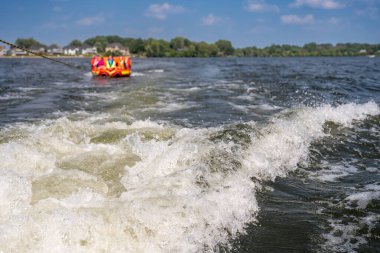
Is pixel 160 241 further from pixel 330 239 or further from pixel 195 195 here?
pixel 330 239

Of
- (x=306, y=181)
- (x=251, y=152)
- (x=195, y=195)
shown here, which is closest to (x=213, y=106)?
(x=251, y=152)

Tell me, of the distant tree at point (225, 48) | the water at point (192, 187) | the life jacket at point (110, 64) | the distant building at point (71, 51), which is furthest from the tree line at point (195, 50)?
the water at point (192, 187)

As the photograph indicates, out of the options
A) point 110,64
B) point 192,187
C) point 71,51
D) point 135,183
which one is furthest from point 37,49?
point 192,187

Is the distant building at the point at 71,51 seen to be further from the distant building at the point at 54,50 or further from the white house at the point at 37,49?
the white house at the point at 37,49

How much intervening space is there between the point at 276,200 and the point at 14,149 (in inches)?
167

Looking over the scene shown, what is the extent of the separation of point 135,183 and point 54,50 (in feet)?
605

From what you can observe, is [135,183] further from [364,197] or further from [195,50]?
[195,50]

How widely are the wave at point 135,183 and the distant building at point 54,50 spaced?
176 m

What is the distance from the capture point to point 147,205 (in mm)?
4309

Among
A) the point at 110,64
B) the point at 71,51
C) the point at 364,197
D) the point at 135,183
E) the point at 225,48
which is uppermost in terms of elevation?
the point at 225,48

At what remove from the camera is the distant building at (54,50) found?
564 ft

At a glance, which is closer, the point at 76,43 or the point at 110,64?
the point at 110,64

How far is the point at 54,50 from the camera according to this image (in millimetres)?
174750

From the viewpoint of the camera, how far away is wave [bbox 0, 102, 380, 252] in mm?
3730
